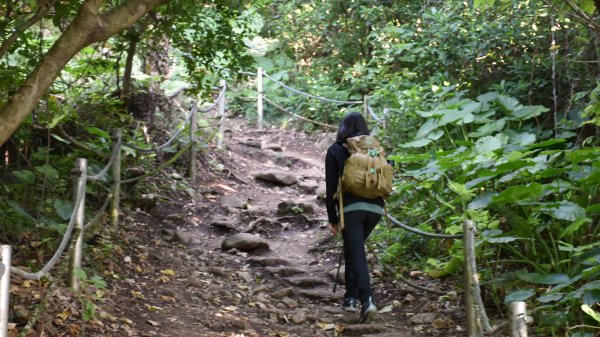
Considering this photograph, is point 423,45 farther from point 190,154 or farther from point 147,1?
point 147,1

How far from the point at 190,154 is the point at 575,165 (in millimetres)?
5795

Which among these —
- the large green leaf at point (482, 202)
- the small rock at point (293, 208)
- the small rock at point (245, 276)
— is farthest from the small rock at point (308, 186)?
the large green leaf at point (482, 202)

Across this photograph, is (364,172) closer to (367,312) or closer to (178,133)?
(367,312)

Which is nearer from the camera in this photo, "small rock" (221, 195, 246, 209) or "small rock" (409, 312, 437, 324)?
"small rock" (409, 312, 437, 324)

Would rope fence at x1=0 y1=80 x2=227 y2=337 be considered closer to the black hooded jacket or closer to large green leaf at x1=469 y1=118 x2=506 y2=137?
the black hooded jacket

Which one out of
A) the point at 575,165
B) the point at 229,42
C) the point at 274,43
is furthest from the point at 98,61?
the point at 274,43

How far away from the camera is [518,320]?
2.41 meters

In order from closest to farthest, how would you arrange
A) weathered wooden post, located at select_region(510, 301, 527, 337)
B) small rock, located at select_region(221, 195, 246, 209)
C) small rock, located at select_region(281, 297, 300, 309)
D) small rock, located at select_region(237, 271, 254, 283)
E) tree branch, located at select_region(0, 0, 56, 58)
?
weathered wooden post, located at select_region(510, 301, 527, 337) < tree branch, located at select_region(0, 0, 56, 58) < small rock, located at select_region(281, 297, 300, 309) < small rock, located at select_region(237, 271, 254, 283) < small rock, located at select_region(221, 195, 246, 209)

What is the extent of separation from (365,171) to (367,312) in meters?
1.03

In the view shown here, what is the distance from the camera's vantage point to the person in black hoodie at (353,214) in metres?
5.22

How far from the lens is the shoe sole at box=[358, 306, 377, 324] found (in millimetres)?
5078

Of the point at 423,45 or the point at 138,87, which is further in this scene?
the point at 423,45

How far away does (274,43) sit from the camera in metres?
17.5

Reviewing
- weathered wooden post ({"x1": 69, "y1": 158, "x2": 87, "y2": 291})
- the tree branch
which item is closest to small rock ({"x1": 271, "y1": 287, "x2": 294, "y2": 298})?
weathered wooden post ({"x1": 69, "y1": 158, "x2": 87, "y2": 291})
